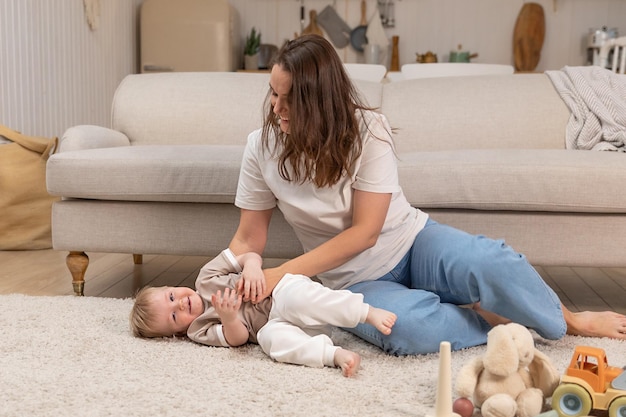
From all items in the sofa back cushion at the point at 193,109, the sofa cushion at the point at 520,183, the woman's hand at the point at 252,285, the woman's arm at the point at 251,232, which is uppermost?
the sofa back cushion at the point at 193,109

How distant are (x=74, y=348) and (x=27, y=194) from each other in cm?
165

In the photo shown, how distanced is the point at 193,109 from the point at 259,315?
4.28 feet

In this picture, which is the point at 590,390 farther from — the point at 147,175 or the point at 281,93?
the point at 147,175

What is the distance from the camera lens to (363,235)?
5.09 feet

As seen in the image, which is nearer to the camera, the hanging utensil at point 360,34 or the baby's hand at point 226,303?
the baby's hand at point 226,303

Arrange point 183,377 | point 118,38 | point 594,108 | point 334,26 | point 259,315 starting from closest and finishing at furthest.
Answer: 1. point 183,377
2. point 259,315
3. point 594,108
4. point 118,38
5. point 334,26

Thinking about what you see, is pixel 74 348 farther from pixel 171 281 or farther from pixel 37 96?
pixel 37 96

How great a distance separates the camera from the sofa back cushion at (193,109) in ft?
8.84

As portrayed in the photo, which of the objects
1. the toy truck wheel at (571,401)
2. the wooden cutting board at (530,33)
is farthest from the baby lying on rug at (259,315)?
the wooden cutting board at (530,33)

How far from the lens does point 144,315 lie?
1.63m

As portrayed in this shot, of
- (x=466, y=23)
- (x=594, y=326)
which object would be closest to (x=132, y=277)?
(x=594, y=326)

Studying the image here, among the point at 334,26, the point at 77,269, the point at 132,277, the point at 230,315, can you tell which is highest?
the point at 334,26

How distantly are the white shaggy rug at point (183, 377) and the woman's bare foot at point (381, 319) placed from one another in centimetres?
9

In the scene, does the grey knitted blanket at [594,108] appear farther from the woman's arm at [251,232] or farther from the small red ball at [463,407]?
the small red ball at [463,407]
